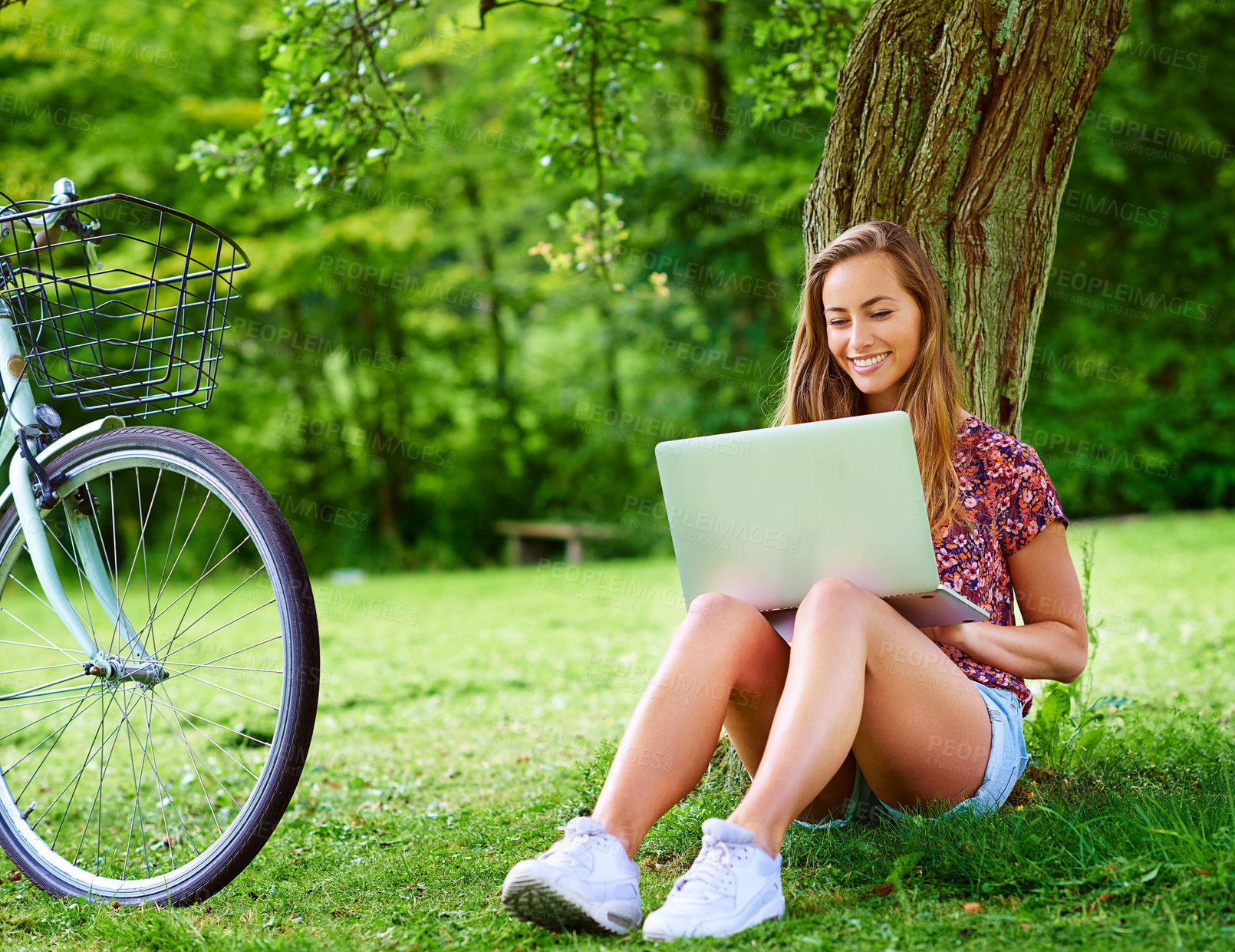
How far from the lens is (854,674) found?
1731 millimetres

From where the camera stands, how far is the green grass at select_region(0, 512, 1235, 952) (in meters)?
1.62

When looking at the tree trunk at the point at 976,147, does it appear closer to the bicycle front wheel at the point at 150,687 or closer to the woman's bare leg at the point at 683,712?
the woman's bare leg at the point at 683,712

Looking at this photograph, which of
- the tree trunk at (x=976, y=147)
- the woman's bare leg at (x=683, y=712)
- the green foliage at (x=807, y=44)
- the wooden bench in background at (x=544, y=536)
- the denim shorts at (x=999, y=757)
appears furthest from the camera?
the wooden bench in background at (x=544, y=536)

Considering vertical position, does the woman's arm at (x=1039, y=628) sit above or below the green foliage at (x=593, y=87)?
below

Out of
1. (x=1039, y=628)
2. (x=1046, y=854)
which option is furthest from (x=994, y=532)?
(x=1046, y=854)

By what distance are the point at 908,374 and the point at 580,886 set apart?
120 cm

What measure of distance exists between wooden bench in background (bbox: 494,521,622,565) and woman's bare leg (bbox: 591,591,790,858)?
357 inches

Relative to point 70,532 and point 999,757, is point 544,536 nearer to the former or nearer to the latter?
point 70,532

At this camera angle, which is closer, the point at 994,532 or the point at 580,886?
the point at 580,886

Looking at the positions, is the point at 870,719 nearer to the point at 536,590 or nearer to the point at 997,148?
the point at 997,148

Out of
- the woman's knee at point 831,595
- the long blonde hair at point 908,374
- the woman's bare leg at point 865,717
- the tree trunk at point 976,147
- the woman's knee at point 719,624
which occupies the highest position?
the tree trunk at point 976,147

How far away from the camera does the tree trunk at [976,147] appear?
2357 mm

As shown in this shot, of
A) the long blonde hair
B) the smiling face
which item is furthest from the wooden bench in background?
the smiling face

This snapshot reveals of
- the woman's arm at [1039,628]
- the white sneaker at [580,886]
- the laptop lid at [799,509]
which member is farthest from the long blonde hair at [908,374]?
the white sneaker at [580,886]
